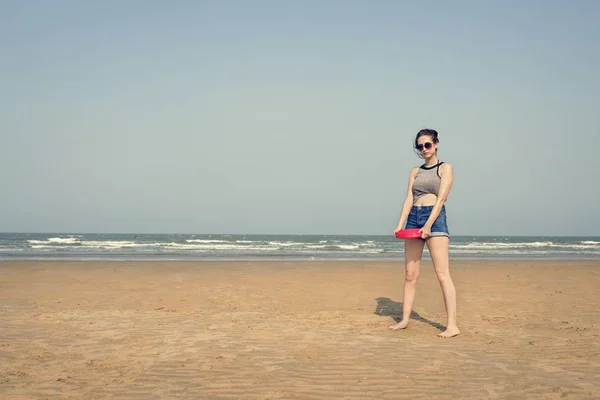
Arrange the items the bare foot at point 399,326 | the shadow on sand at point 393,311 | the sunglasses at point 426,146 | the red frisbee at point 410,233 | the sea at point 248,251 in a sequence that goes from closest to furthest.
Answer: the red frisbee at point 410,233 → the sunglasses at point 426,146 → the bare foot at point 399,326 → the shadow on sand at point 393,311 → the sea at point 248,251

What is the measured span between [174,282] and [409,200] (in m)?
7.37

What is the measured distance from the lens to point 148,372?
4.21 m

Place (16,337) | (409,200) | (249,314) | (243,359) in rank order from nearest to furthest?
1. (243,359)
2. (16,337)
3. (409,200)
4. (249,314)

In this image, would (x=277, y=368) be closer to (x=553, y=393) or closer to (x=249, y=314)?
(x=553, y=393)

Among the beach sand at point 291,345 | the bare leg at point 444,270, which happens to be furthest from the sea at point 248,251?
the bare leg at point 444,270

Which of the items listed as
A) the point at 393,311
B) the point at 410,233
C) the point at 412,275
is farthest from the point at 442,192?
the point at 393,311

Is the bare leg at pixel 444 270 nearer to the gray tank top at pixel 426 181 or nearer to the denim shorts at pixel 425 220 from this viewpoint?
the denim shorts at pixel 425 220

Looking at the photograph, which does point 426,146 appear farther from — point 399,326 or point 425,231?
point 399,326

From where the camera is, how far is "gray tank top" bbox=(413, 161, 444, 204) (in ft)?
19.2

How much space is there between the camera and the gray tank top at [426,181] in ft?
19.2

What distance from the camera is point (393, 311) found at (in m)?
7.68

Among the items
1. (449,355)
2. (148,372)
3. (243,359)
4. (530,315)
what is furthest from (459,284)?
(148,372)

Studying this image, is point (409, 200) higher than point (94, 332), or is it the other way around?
point (409, 200)

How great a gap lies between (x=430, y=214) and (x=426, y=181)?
0.39 meters
